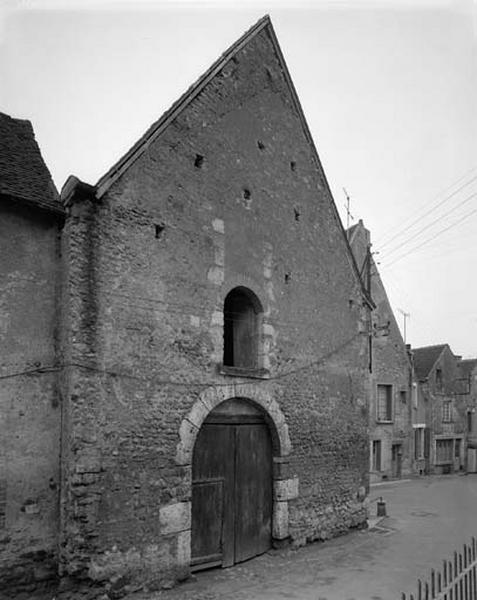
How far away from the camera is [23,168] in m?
8.72

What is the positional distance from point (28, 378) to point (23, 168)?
10.8ft

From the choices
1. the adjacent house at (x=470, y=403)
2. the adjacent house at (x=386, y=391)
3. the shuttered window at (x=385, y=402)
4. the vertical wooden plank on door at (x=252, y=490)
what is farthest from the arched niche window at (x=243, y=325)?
the adjacent house at (x=470, y=403)

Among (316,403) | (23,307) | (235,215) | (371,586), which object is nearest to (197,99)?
(235,215)

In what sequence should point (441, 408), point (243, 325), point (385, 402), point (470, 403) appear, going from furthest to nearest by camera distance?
1. point (470, 403)
2. point (441, 408)
3. point (385, 402)
4. point (243, 325)

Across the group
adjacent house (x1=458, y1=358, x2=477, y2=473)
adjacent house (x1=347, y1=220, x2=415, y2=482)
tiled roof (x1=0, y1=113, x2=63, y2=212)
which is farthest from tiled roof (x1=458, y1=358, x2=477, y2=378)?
tiled roof (x1=0, y1=113, x2=63, y2=212)

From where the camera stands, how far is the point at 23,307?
7.86 m

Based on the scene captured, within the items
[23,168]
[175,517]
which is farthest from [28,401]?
[23,168]

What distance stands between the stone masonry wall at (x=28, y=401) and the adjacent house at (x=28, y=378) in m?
0.01

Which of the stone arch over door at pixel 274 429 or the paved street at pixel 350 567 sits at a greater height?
the stone arch over door at pixel 274 429

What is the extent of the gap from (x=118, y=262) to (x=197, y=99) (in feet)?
11.5

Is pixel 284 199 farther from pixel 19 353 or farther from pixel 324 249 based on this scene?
pixel 19 353

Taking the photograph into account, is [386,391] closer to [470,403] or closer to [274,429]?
[470,403]

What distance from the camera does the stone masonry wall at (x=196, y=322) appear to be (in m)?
7.97

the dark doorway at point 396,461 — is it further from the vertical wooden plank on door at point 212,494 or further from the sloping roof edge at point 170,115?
the sloping roof edge at point 170,115
